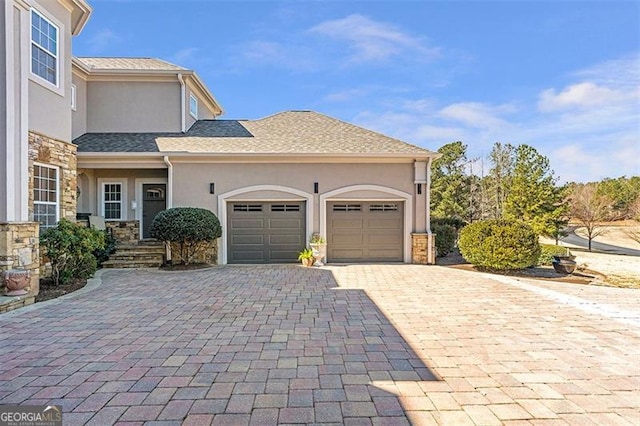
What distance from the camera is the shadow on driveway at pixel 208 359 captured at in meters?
2.91

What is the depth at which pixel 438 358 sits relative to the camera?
3963 mm

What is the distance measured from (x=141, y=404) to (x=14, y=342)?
2.89 meters

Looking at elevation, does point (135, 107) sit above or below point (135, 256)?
above

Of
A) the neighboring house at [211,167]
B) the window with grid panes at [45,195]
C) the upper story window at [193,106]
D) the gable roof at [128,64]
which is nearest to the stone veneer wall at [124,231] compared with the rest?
the neighboring house at [211,167]

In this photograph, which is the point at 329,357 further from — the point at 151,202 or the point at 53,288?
the point at 151,202

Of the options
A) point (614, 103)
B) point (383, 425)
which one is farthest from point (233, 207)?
point (614, 103)

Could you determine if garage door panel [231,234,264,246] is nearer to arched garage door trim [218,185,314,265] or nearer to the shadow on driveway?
arched garage door trim [218,185,314,265]

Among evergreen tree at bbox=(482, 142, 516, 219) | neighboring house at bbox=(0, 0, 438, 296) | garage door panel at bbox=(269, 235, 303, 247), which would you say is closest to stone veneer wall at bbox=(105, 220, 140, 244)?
neighboring house at bbox=(0, 0, 438, 296)

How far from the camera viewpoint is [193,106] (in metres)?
14.4

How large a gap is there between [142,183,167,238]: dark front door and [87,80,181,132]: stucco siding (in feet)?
7.42

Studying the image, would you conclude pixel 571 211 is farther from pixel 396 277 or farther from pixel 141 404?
pixel 141 404

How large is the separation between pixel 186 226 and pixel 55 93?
14.8ft

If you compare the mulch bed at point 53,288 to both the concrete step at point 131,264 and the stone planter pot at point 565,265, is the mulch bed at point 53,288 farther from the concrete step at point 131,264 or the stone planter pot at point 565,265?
the stone planter pot at point 565,265

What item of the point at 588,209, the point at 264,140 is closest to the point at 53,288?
the point at 264,140
